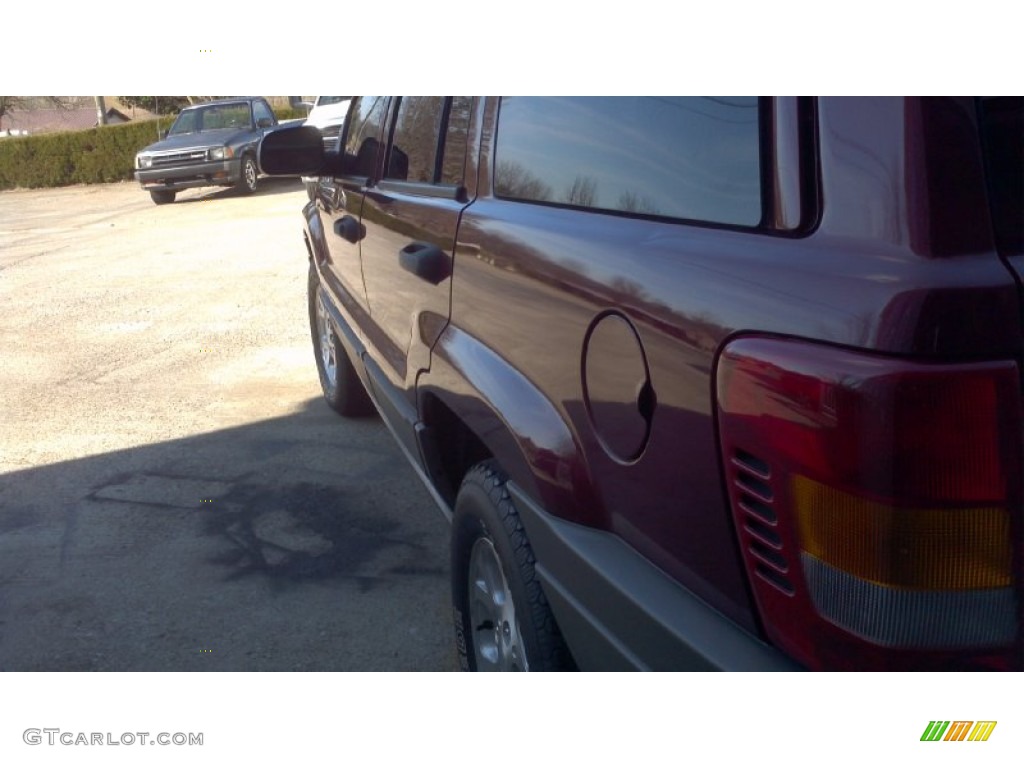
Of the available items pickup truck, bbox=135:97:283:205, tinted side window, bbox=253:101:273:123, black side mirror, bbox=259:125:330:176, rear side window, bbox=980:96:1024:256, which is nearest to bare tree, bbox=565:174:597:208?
rear side window, bbox=980:96:1024:256

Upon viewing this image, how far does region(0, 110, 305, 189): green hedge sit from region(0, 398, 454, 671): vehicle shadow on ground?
7566 mm

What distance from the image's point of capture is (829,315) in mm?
1403

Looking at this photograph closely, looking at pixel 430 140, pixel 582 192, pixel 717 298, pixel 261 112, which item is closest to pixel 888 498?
pixel 717 298

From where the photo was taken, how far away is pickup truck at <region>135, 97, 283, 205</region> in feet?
33.0

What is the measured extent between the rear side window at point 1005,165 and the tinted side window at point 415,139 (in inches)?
71.8

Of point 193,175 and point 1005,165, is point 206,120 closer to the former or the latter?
point 193,175

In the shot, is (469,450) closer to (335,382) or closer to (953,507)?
(953,507)

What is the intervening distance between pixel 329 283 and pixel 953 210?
3714mm

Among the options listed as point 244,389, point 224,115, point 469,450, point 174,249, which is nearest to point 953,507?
point 469,450

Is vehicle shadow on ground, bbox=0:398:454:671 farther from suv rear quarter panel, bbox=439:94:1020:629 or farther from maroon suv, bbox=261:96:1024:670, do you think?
suv rear quarter panel, bbox=439:94:1020:629

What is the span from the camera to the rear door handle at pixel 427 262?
2707mm

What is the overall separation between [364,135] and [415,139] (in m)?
0.93

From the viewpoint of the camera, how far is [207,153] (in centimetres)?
1025

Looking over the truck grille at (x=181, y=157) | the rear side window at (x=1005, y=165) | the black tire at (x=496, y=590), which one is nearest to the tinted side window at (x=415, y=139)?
the black tire at (x=496, y=590)
